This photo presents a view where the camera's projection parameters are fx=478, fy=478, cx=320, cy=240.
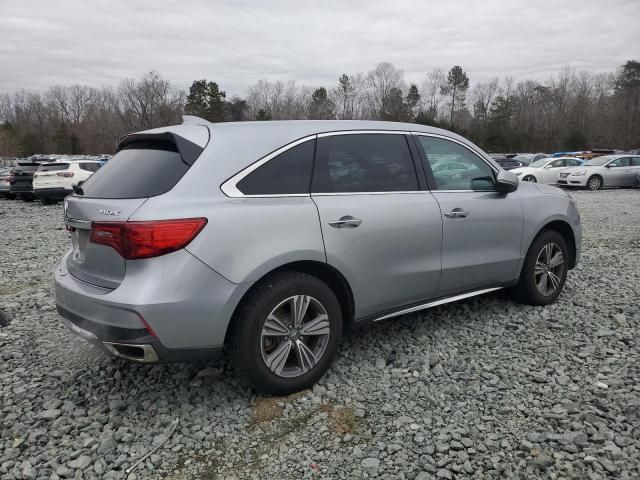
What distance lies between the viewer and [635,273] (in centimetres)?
585

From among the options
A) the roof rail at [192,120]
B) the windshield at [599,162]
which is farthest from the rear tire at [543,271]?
the windshield at [599,162]

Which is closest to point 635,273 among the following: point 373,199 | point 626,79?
point 373,199

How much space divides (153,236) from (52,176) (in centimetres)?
1639

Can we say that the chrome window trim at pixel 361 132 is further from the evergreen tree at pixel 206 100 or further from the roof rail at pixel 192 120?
the evergreen tree at pixel 206 100

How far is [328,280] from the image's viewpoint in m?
3.20

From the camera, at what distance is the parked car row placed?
16.4 metres

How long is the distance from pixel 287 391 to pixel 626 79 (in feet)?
239

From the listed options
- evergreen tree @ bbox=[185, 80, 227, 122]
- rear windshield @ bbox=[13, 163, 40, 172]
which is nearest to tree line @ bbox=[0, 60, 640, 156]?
evergreen tree @ bbox=[185, 80, 227, 122]

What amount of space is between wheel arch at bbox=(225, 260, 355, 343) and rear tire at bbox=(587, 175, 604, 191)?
21074 millimetres

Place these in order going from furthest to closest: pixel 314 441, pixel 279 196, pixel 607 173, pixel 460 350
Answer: pixel 607 173 → pixel 460 350 → pixel 279 196 → pixel 314 441

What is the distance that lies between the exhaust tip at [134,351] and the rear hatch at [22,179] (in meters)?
18.2

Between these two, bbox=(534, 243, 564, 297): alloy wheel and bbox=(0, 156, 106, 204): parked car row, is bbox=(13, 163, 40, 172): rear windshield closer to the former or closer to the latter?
bbox=(0, 156, 106, 204): parked car row

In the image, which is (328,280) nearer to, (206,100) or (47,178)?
(47,178)

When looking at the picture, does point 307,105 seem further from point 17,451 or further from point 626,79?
point 17,451
